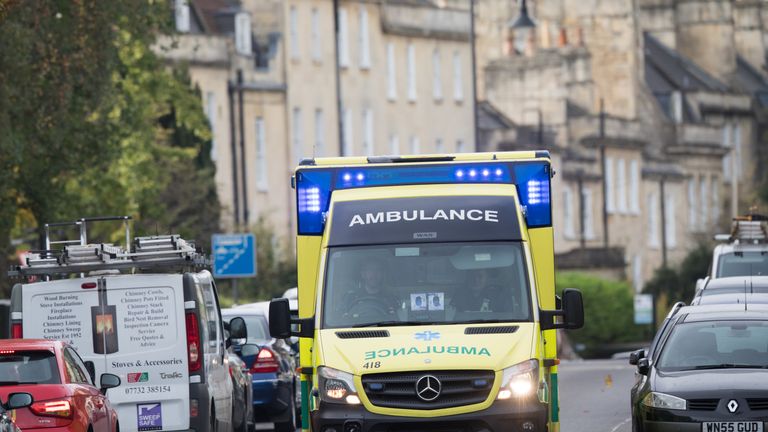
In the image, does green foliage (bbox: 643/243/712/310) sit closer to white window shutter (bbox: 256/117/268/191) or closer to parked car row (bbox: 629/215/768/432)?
white window shutter (bbox: 256/117/268/191)

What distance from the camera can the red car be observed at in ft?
62.4

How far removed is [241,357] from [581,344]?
56289 mm

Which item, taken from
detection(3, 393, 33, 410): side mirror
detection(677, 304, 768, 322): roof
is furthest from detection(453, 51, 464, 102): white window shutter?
detection(3, 393, 33, 410): side mirror

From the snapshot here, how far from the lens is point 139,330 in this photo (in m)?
22.6

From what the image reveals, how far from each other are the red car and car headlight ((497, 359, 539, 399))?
3352mm

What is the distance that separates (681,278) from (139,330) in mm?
71578

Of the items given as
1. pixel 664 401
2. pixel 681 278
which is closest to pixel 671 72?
pixel 681 278

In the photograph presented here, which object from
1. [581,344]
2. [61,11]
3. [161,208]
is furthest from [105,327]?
[581,344]

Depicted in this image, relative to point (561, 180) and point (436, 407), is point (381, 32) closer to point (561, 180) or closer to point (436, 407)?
point (561, 180)

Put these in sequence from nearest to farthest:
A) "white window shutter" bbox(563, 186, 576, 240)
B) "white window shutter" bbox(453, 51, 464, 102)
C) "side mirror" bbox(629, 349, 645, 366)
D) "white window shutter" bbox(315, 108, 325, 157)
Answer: "side mirror" bbox(629, 349, 645, 366), "white window shutter" bbox(315, 108, 325, 157), "white window shutter" bbox(453, 51, 464, 102), "white window shutter" bbox(563, 186, 576, 240)

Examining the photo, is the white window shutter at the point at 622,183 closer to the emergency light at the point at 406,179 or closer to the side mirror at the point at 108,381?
the emergency light at the point at 406,179

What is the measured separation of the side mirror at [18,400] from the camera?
59.9ft

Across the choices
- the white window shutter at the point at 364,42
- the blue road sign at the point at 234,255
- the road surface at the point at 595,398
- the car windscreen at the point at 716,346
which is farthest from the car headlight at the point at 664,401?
the white window shutter at the point at 364,42

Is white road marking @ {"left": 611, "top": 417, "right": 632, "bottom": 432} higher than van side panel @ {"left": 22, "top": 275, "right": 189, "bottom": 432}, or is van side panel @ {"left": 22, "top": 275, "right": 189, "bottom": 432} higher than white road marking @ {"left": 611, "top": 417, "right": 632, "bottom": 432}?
van side panel @ {"left": 22, "top": 275, "right": 189, "bottom": 432}
